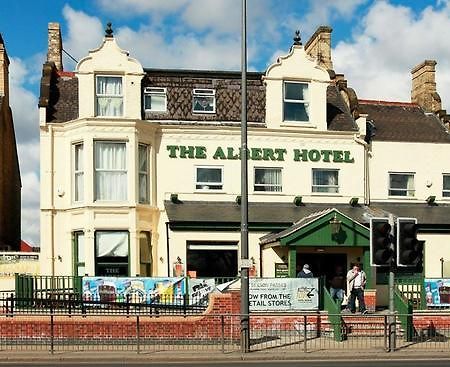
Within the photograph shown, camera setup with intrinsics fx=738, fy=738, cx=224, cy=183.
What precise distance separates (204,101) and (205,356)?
12.8 m

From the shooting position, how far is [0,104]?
1272 inches

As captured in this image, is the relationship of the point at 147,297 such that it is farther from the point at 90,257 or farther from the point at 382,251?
the point at 382,251

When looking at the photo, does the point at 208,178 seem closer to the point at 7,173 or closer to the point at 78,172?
the point at 78,172

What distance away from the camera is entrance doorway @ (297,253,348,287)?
88.0 feet

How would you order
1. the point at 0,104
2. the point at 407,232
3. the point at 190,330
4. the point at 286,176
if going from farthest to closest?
1. the point at 0,104
2. the point at 286,176
3. the point at 190,330
4. the point at 407,232

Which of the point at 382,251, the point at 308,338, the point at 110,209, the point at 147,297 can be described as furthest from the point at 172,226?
the point at 382,251

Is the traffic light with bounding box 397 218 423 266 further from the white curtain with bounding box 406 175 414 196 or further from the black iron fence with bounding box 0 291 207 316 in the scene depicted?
the white curtain with bounding box 406 175 414 196

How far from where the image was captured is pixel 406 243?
17.4m

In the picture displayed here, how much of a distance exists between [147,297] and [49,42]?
1509 centimetres

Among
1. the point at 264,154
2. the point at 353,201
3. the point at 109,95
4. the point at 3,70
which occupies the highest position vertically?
the point at 3,70

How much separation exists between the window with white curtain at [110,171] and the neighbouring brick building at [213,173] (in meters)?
0.05

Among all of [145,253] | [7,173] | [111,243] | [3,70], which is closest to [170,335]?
[111,243]

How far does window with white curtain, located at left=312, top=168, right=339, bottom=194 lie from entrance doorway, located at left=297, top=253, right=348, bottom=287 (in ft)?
8.61

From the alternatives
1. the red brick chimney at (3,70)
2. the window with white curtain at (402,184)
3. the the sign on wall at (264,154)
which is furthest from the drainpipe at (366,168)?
the red brick chimney at (3,70)
